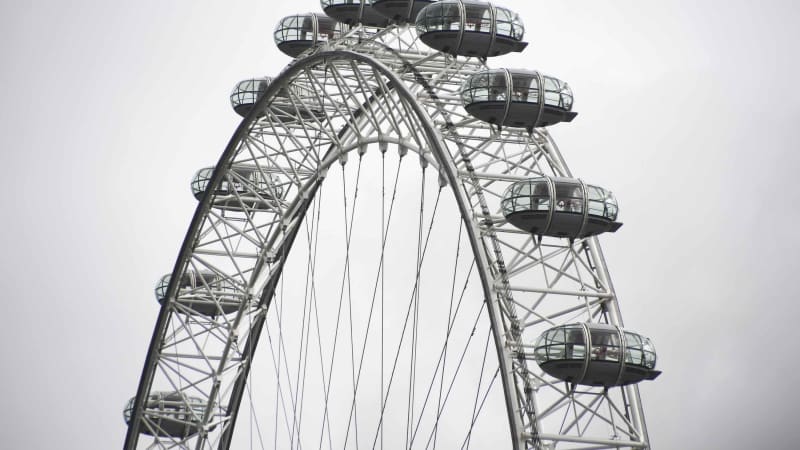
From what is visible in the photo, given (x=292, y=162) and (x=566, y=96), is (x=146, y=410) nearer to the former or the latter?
(x=292, y=162)

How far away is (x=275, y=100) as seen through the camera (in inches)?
1901

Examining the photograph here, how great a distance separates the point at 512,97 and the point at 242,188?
15.9 meters

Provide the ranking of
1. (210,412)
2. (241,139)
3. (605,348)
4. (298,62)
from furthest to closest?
(210,412) → (241,139) → (298,62) → (605,348)

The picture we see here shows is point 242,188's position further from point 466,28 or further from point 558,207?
point 558,207

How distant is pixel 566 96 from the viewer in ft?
123

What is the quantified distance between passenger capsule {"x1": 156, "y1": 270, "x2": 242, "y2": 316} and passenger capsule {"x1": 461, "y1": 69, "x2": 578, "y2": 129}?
16.4 m

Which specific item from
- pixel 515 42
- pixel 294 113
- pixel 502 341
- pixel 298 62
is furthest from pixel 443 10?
pixel 294 113

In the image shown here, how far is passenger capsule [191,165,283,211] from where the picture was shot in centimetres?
4944

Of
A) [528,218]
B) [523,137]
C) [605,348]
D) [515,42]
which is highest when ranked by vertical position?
[515,42]

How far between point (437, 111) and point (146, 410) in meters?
18.7

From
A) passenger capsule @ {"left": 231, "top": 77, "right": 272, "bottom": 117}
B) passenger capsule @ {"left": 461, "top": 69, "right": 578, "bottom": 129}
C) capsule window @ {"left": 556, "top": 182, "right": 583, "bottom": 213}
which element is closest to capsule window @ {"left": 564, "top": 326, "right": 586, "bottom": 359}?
capsule window @ {"left": 556, "top": 182, "right": 583, "bottom": 213}

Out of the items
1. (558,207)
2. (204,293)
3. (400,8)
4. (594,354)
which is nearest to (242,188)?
(204,293)

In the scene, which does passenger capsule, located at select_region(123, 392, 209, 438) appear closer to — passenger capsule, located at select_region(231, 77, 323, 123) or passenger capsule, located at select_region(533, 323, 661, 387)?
passenger capsule, located at select_region(231, 77, 323, 123)

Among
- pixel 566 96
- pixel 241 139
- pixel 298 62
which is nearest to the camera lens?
pixel 566 96
